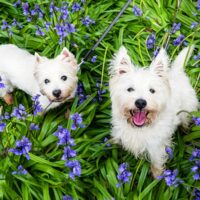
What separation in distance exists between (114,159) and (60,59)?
1224mm

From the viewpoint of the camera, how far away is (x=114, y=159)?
408cm

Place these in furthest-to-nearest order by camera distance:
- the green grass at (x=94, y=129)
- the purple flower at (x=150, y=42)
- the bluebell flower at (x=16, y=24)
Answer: the bluebell flower at (x=16, y=24), the purple flower at (x=150, y=42), the green grass at (x=94, y=129)

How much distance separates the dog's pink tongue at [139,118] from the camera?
3.47 meters

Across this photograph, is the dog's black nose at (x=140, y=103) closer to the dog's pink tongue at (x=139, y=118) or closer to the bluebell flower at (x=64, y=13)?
the dog's pink tongue at (x=139, y=118)

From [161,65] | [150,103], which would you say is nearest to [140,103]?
[150,103]

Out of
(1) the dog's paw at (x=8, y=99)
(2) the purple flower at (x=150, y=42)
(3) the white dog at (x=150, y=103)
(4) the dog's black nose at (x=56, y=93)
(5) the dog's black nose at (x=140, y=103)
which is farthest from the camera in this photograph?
(2) the purple flower at (x=150, y=42)

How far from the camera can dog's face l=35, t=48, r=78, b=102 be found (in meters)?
3.98

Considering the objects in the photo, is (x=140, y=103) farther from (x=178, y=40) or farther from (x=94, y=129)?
(x=178, y=40)

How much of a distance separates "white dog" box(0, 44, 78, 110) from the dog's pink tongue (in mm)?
907

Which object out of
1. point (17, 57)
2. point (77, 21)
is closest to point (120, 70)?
point (17, 57)

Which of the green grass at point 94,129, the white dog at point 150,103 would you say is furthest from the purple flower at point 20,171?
the white dog at point 150,103

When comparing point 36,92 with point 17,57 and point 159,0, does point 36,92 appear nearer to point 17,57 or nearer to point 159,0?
point 17,57

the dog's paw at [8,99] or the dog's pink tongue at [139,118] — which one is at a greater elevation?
the dog's pink tongue at [139,118]

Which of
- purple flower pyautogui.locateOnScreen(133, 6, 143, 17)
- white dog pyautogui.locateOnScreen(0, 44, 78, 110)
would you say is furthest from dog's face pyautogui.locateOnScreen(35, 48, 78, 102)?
purple flower pyautogui.locateOnScreen(133, 6, 143, 17)
